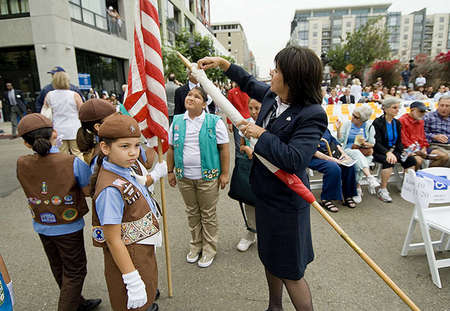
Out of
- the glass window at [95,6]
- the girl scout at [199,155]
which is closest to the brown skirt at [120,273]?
the girl scout at [199,155]

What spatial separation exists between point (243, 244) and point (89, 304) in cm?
166

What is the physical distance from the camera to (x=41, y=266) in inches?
116

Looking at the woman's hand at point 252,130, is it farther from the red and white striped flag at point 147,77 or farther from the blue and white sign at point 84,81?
the blue and white sign at point 84,81

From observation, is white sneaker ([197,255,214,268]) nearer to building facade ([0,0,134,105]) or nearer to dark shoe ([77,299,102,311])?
dark shoe ([77,299,102,311])

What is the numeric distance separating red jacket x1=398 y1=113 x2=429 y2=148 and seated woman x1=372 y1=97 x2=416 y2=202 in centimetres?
35

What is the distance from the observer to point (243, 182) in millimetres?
2969

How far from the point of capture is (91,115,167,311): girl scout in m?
1.48

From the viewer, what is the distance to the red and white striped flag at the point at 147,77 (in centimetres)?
217

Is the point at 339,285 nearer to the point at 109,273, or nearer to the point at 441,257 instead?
the point at 441,257

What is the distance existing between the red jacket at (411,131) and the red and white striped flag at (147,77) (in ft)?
15.8

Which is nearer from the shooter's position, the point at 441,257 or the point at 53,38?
the point at 441,257

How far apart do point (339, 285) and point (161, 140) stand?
216 cm

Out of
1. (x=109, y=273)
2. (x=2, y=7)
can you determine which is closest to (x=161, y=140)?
(x=109, y=273)

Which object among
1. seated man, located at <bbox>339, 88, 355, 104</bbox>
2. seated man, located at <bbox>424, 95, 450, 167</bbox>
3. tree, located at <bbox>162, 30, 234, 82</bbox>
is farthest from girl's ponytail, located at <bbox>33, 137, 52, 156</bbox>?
seated man, located at <bbox>339, 88, 355, 104</bbox>
